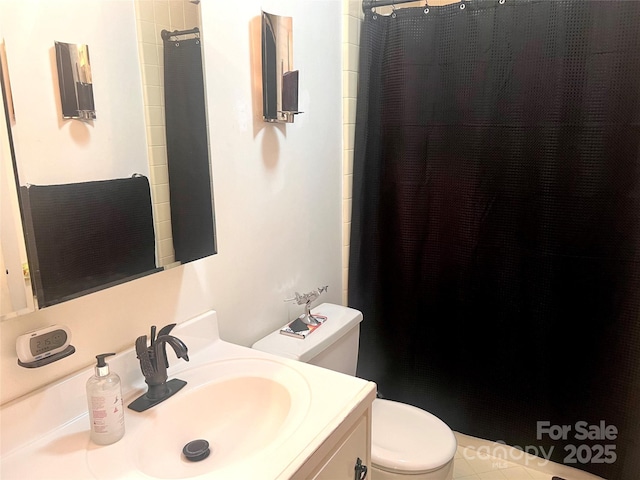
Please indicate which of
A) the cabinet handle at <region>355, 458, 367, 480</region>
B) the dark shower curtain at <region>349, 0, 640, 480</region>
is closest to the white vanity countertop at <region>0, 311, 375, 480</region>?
the cabinet handle at <region>355, 458, 367, 480</region>

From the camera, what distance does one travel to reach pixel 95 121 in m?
1.02

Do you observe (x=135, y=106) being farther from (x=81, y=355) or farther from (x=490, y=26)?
(x=490, y=26)

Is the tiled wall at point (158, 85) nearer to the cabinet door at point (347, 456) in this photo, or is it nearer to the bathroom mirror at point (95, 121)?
the bathroom mirror at point (95, 121)

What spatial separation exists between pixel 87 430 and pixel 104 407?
0.35 feet

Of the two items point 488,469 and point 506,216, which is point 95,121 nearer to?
point 506,216

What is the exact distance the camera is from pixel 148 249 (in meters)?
1.14

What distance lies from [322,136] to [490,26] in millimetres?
703

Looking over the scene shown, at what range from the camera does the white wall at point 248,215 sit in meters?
1.07

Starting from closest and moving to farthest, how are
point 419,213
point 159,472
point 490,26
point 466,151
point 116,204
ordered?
1. point 159,472
2. point 116,204
3. point 490,26
4. point 466,151
5. point 419,213

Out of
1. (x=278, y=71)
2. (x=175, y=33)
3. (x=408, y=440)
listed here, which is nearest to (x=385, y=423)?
(x=408, y=440)

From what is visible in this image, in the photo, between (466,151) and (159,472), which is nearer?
(159,472)

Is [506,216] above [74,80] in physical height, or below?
below

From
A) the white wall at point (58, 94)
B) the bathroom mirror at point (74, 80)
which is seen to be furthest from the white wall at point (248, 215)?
the bathroom mirror at point (74, 80)

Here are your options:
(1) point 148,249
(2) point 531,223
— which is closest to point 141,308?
(1) point 148,249
